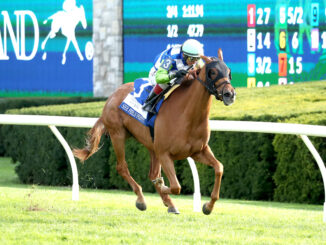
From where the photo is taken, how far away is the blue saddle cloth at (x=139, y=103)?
246 inches

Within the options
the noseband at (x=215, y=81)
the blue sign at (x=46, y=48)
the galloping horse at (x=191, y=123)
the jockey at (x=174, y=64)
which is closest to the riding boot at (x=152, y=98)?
the jockey at (x=174, y=64)

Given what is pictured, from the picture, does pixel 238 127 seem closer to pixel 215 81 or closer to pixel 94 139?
pixel 215 81

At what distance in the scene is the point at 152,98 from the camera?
6164 mm

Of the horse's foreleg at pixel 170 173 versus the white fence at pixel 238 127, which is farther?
the white fence at pixel 238 127

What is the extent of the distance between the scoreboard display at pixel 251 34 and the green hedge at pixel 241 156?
4.04ft

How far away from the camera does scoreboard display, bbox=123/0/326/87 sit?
12836 millimetres

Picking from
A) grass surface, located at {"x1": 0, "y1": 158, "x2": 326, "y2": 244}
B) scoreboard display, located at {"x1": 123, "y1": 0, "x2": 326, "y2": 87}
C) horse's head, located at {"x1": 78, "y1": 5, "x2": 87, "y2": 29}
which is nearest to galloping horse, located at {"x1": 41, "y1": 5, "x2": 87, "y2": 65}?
horse's head, located at {"x1": 78, "y1": 5, "x2": 87, "y2": 29}

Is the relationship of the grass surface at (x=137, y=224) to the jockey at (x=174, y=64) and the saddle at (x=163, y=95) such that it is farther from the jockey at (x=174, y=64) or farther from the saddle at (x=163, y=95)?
the jockey at (x=174, y=64)

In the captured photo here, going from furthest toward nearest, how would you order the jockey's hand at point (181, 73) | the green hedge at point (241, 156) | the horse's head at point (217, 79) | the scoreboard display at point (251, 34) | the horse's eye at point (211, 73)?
the scoreboard display at point (251, 34) < the green hedge at point (241, 156) < the jockey's hand at point (181, 73) < the horse's eye at point (211, 73) < the horse's head at point (217, 79)

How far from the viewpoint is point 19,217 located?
237 inches

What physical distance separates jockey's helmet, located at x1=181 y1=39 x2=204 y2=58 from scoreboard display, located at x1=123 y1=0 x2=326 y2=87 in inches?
283

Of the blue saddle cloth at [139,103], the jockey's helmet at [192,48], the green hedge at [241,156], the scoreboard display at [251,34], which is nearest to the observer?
the jockey's helmet at [192,48]

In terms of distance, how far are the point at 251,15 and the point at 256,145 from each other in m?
4.50

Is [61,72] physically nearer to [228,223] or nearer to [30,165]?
[30,165]
